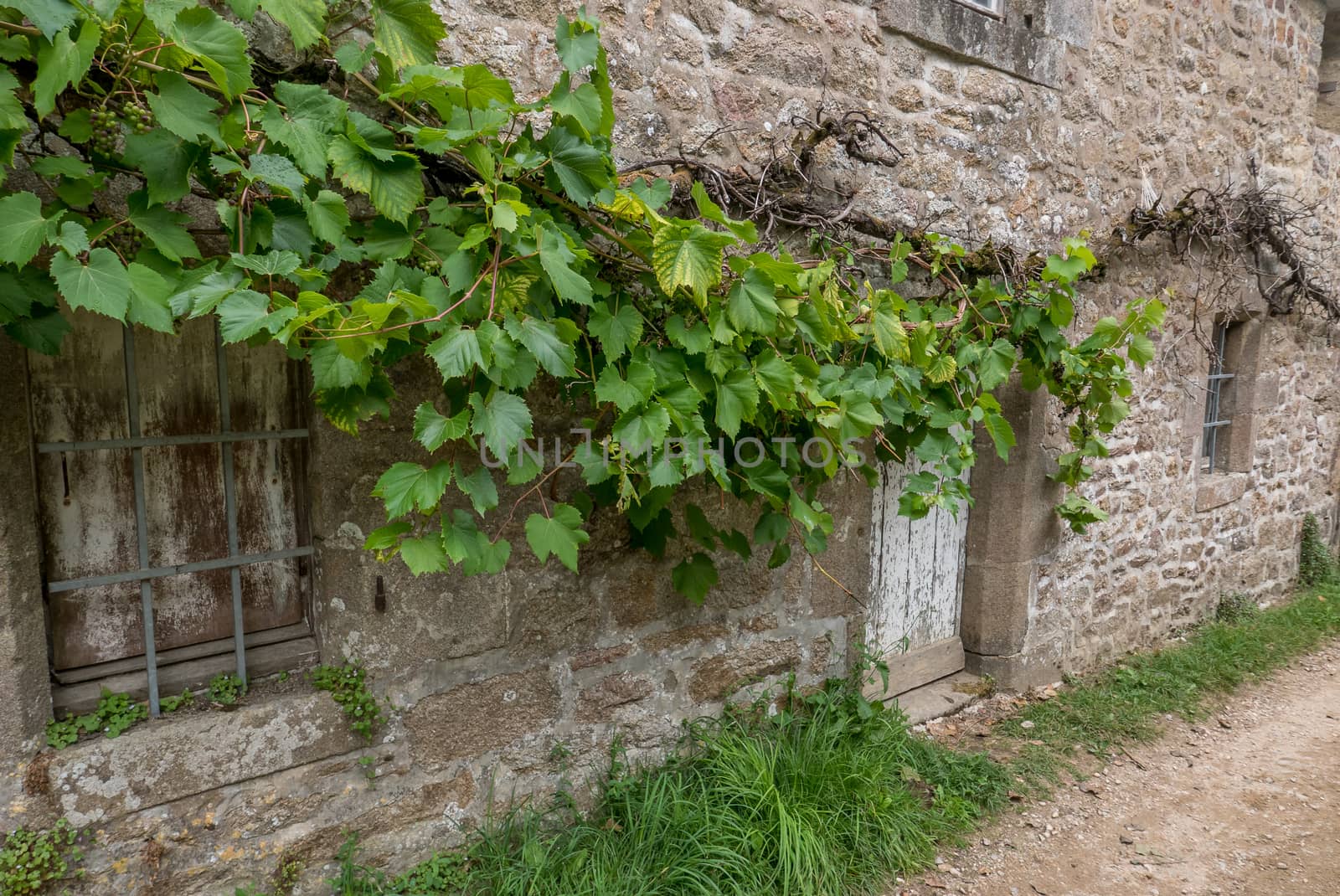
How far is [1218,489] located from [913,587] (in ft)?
7.84

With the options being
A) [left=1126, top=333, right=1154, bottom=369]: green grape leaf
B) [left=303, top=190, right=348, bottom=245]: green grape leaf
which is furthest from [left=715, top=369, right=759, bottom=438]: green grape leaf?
[left=1126, top=333, right=1154, bottom=369]: green grape leaf

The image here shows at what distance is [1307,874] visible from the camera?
2.84 metres

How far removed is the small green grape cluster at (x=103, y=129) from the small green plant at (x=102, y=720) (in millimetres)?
1265

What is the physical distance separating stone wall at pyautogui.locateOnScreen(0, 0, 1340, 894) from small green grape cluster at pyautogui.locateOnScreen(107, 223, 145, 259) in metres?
0.38

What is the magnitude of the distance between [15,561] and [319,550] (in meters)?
0.64

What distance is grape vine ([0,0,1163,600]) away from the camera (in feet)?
4.83

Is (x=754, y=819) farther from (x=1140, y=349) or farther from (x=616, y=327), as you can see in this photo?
(x=1140, y=349)

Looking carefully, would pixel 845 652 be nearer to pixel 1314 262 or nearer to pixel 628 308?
pixel 628 308

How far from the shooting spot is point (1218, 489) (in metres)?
4.94

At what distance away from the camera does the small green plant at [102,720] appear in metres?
1.85

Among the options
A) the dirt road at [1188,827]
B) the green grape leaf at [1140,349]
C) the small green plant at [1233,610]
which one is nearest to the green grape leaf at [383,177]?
the dirt road at [1188,827]

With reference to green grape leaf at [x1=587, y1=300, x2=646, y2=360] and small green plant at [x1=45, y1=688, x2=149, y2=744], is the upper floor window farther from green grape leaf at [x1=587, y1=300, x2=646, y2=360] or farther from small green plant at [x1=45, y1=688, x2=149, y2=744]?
small green plant at [x1=45, y1=688, x2=149, y2=744]

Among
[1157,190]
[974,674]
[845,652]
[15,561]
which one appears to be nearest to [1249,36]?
[1157,190]

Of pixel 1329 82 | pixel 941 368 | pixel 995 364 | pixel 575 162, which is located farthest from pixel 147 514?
pixel 1329 82
